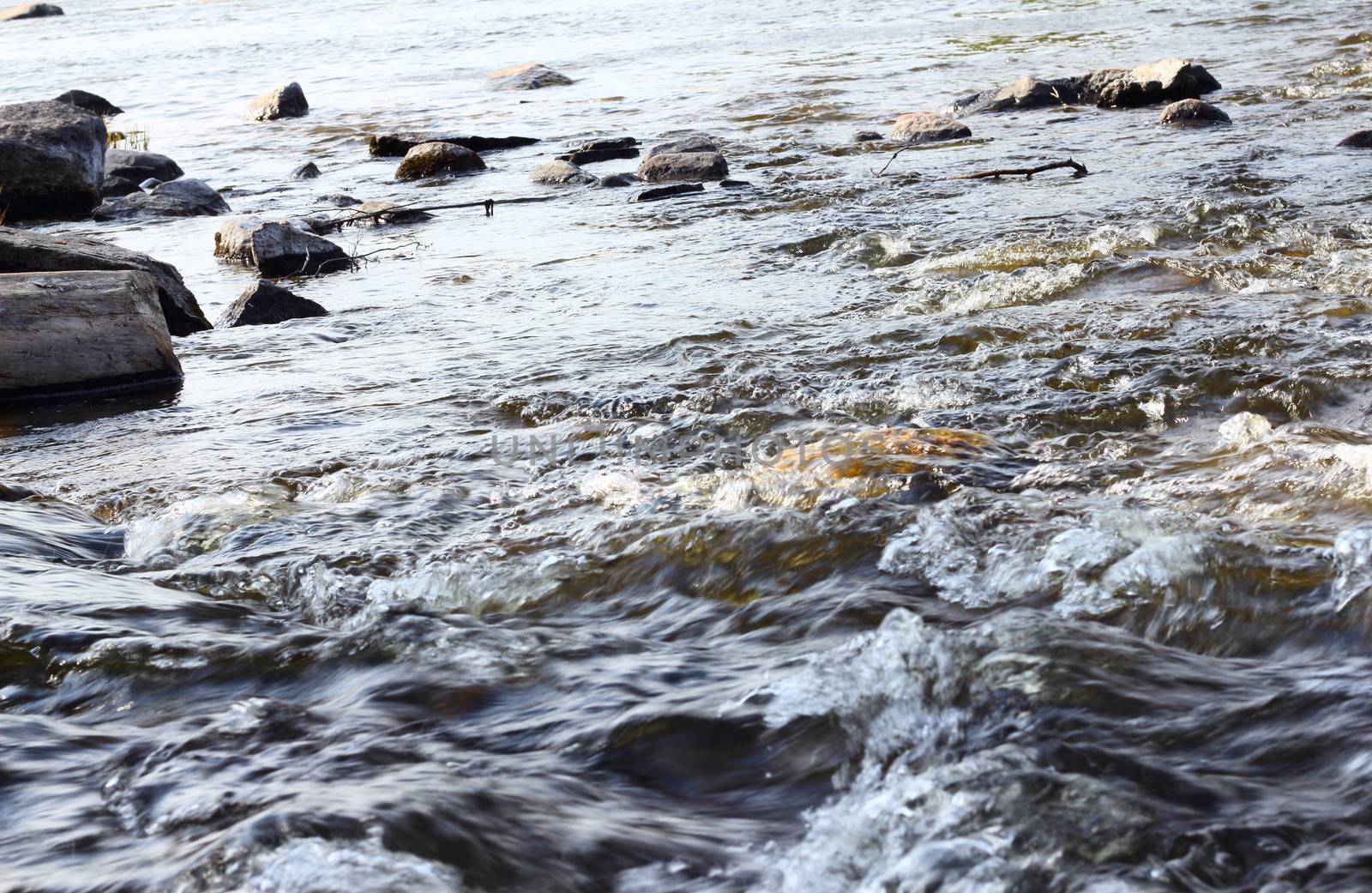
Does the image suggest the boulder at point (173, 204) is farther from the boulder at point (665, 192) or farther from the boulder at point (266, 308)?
the boulder at point (266, 308)

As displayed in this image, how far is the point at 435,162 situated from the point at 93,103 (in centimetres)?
929

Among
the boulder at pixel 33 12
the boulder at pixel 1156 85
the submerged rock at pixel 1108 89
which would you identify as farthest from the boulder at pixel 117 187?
the boulder at pixel 33 12

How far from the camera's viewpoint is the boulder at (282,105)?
1712 cm

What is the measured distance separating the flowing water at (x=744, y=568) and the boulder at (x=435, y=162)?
3.58 meters

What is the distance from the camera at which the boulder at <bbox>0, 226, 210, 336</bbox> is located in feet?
20.2

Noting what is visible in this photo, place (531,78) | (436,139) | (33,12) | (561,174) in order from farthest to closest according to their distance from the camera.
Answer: (33,12) → (531,78) → (436,139) → (561,174)

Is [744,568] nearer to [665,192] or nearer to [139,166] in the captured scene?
[665,192]

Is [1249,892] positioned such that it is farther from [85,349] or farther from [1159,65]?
[1159,65]

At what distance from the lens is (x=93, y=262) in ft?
20.9

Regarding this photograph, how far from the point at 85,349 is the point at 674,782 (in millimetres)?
4389

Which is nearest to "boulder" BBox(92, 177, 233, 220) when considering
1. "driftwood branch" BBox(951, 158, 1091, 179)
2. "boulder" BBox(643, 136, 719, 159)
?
"boulder" BBox(643, 136, 719, 159)

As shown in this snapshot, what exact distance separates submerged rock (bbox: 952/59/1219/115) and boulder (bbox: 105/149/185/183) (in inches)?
317

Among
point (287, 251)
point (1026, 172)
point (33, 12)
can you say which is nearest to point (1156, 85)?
point (1026, 172)

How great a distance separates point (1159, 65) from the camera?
12328 mm
